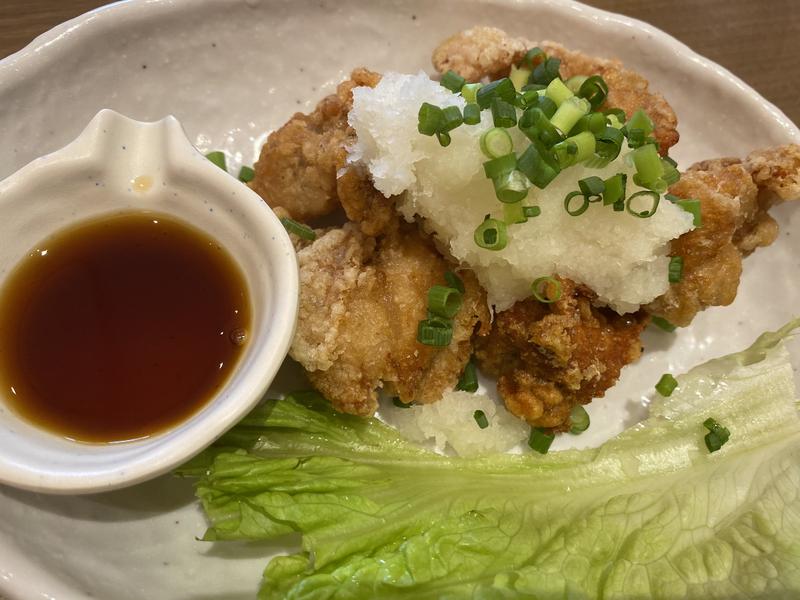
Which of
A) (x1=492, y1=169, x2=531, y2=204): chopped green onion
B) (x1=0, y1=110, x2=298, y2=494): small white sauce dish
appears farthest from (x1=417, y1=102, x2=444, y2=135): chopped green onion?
(x1=0, y1=110, x2=298, y2=494): small white sauce dish

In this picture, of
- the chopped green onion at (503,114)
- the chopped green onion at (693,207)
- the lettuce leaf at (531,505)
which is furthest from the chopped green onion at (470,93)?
the lettuce leaf at (531,505)

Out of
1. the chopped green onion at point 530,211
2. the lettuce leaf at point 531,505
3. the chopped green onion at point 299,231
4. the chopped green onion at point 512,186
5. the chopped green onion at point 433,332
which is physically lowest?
the lettuce leaf at point 531,505

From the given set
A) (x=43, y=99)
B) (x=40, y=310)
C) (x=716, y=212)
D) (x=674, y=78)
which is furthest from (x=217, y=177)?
(x=674, y=78)

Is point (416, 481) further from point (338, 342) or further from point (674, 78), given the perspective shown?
point (674, 78)

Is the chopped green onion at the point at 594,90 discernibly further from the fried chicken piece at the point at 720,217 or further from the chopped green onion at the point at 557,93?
the fried chicken piece at the point at 720,217

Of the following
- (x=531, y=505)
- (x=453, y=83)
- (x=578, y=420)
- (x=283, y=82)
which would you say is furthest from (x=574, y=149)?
(x=283, y=82)
